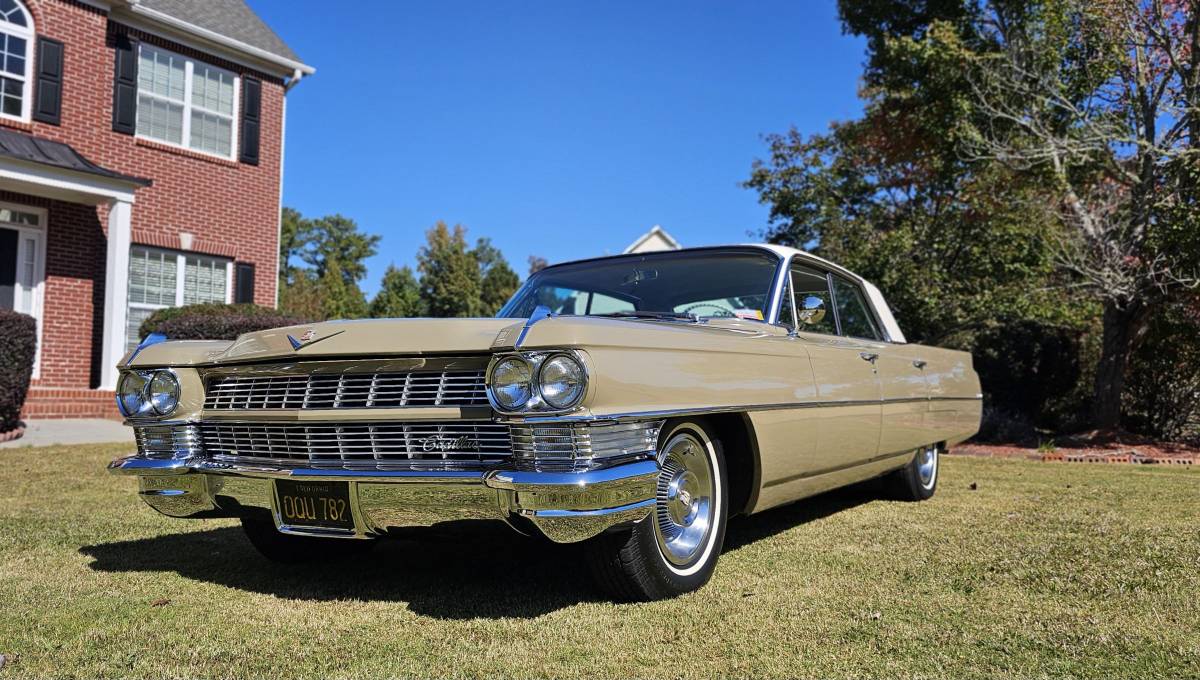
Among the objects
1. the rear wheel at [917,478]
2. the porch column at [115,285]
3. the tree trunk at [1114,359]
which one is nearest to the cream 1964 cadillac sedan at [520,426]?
the rear wheel at [917,478]

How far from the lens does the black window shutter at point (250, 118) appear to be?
1385cm

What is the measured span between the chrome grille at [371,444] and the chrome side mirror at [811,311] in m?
2.02

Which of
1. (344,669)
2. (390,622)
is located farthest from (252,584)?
(344,669)

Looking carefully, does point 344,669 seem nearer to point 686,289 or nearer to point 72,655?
point 72,655

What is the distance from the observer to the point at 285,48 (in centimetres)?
1465

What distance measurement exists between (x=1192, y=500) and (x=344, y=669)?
5.71 m

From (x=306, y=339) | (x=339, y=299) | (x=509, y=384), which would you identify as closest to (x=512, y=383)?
(x=509, y=384)

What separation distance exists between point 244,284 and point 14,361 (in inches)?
197

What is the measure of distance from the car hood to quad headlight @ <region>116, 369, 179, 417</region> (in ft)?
0.20

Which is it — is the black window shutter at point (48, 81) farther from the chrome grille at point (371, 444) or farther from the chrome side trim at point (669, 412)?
the chrome side trim at point (669, 412)

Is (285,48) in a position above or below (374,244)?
below

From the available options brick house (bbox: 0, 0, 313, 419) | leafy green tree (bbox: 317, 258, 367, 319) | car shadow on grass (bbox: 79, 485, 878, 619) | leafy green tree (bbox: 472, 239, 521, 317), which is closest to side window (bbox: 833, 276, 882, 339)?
car shadow on grass (bbox: 79, 485, 878, 619)

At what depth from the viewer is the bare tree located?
9.73 meters

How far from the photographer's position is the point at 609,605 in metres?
3.12
